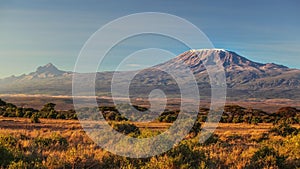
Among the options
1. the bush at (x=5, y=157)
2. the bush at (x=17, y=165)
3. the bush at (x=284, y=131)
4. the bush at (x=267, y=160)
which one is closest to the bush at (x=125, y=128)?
the bush at (x=267, y=160)

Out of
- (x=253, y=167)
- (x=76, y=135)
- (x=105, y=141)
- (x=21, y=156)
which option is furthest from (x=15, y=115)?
(x=253, y=167)

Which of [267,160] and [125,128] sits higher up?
[125,128]

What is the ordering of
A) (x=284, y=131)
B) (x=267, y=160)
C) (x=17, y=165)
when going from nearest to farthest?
(x=17, y=165), (x=267, y=160), (x=284, y=131)

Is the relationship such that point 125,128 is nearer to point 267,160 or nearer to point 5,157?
point 267,160

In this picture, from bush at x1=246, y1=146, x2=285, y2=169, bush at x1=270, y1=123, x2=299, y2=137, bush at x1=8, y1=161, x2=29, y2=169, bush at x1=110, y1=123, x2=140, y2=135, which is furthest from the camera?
bush at x1=270, y1=123, x2=299, y2=137

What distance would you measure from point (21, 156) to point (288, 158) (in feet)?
28.2

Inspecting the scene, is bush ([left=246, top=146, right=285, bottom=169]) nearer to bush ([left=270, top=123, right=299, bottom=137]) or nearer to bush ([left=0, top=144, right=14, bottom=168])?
bush ([left=0, top=144, right=14, bottom=168])

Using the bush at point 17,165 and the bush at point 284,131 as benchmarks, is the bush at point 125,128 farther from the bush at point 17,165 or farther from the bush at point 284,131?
the bush at point 284,131

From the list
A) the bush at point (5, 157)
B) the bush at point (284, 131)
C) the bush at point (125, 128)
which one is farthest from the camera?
the bush at point (284, 131)

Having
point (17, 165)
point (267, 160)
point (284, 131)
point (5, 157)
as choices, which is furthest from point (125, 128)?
point (284, 131)

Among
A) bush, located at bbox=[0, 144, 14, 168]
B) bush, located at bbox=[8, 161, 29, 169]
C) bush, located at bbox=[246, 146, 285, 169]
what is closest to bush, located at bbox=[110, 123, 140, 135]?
bush, located at bbox=[246, 146, 285, 169]

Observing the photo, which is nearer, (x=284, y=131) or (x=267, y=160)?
(x=267, y=160)

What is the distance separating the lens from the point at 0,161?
9367mm

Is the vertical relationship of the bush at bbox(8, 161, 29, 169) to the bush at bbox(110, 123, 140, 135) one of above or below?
below
